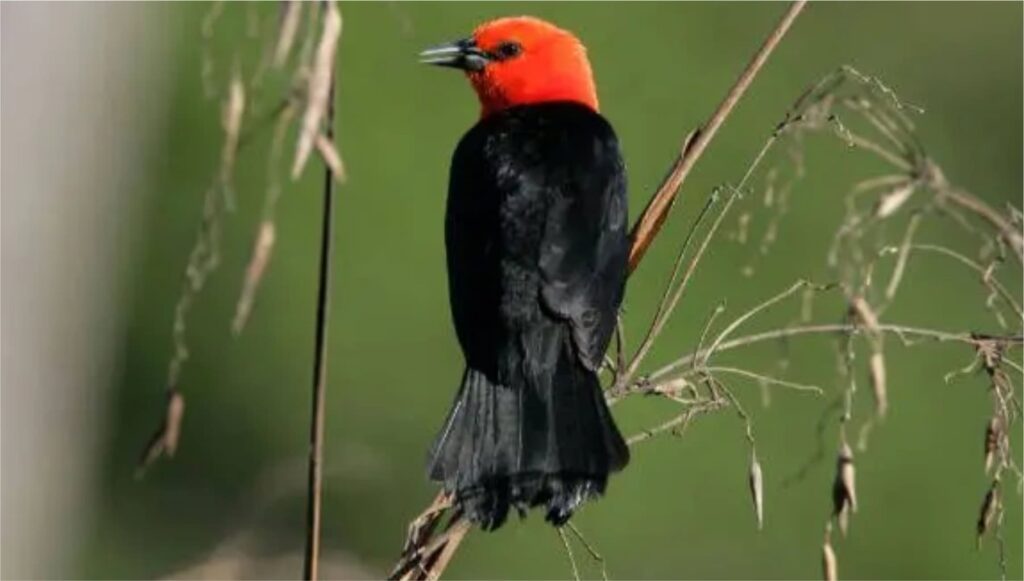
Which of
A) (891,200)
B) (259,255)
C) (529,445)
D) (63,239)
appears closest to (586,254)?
(529,445)

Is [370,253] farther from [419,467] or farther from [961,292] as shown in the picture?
[961,292]

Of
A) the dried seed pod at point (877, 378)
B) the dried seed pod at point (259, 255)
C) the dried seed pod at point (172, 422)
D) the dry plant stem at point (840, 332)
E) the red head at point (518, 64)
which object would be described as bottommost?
the dried seed pod at point (172, 422)

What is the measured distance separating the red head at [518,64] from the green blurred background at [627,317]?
1.43 m

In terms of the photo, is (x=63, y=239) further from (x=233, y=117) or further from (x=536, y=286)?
(x=233, y=117)

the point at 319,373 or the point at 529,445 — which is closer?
the point at 319,373

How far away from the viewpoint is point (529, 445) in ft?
7.77

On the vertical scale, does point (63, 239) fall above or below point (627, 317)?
above

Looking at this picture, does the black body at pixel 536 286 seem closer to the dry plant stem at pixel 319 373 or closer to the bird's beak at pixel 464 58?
the bird's beak at pixel 464 58

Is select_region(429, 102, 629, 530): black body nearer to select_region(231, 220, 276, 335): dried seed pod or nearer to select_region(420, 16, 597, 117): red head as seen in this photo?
select_region(420, 16, 597, 117): red head

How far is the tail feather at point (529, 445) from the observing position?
6.81 feet

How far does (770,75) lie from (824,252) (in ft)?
2.38

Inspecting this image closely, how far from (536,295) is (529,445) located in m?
0.34

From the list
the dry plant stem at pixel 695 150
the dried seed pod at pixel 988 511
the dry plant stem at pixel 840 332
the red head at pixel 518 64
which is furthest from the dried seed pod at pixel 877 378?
the red head at pixel 518 64

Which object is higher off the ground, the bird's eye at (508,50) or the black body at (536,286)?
the bird's eye at (508,50)
